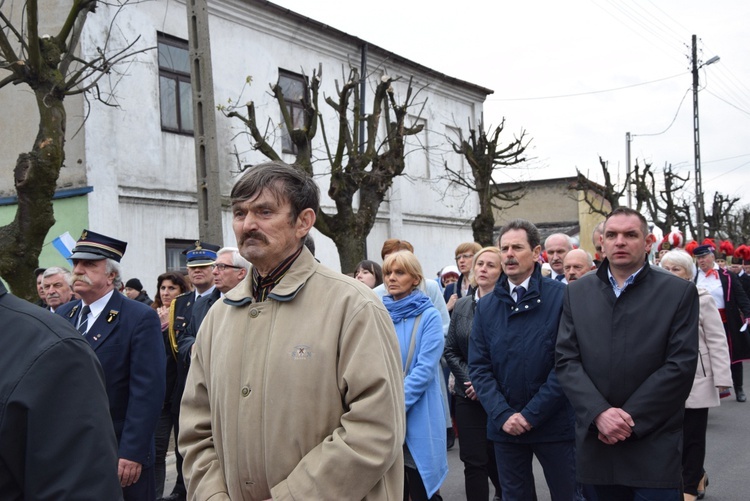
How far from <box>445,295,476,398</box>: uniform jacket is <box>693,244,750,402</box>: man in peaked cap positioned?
663cm

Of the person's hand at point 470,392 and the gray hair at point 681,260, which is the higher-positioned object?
the gray hair at point 681,260

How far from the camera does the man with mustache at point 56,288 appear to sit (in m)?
8.27

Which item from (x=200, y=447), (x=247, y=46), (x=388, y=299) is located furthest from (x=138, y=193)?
(x=200, y=447)

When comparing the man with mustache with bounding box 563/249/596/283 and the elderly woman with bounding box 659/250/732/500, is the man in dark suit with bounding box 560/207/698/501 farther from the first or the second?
the man with mustache with bounding box 563/249/596/283

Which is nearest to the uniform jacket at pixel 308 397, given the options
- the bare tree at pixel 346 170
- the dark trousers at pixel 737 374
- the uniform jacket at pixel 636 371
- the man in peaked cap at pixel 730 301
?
the uniform jacket at pixel 636 371

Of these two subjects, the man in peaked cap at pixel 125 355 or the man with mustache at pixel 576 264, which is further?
the man with mustache at pixel 576 264

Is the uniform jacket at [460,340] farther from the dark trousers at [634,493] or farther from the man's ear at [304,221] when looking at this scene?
the man's ear at [304,221]

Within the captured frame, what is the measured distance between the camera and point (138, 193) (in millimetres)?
15906

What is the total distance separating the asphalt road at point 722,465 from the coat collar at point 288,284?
15.1 ft

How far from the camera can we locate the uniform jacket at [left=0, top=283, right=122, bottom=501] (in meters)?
1.76

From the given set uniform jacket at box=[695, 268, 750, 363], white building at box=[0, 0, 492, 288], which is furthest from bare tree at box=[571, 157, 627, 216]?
uniform jacket at box=[695, 268, 750, 363]

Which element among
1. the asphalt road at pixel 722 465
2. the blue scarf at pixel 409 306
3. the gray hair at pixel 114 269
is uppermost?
the gray hair at pixel 114 269

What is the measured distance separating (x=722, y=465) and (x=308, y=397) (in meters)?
6.60

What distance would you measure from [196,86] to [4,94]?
24.0ft
